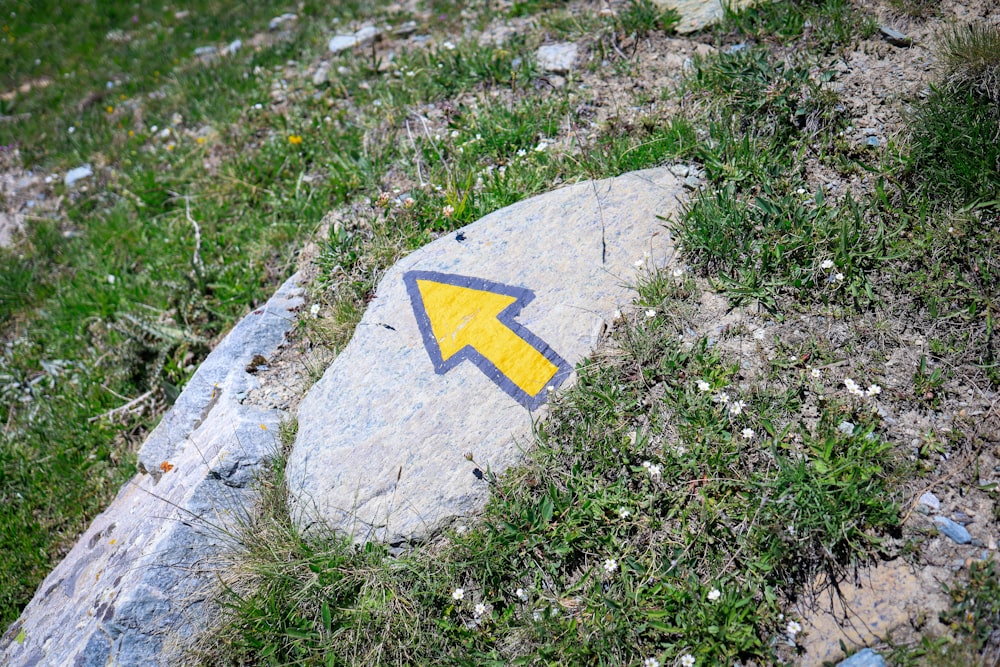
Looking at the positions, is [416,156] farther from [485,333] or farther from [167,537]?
[167,537]

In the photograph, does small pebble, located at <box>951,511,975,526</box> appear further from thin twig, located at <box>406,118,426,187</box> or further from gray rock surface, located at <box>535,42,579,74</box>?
gray rock surface, located at <box>535,42,579,74</box>

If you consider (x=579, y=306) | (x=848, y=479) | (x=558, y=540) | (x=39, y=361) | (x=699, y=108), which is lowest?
(x=39, y=361)

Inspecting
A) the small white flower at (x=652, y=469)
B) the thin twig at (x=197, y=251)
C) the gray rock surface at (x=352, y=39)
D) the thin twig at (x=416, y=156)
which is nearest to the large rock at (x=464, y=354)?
the small white flower at (x=652, y=469)

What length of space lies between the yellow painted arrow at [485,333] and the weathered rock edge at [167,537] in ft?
3.29

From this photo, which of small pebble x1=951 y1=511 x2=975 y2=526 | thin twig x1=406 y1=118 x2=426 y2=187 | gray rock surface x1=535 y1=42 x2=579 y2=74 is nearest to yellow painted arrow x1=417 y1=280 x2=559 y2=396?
thin twig x1=406 y1=118 x2=426 y2=187

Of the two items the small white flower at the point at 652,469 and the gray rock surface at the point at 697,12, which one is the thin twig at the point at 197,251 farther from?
the gray rock surface at the point at 697,12

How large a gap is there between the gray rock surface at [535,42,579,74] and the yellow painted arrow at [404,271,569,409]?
235 cm

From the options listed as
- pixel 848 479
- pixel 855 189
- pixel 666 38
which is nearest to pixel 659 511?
pixel 848 479

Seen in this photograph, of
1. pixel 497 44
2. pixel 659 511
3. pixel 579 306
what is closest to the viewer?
pixel 659 511

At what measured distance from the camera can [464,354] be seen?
11.4 ft

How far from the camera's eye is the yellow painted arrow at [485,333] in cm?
331

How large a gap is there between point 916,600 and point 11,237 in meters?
7.86

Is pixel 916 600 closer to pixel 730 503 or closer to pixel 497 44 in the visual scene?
pixel 730 503

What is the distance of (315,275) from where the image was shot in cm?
437
